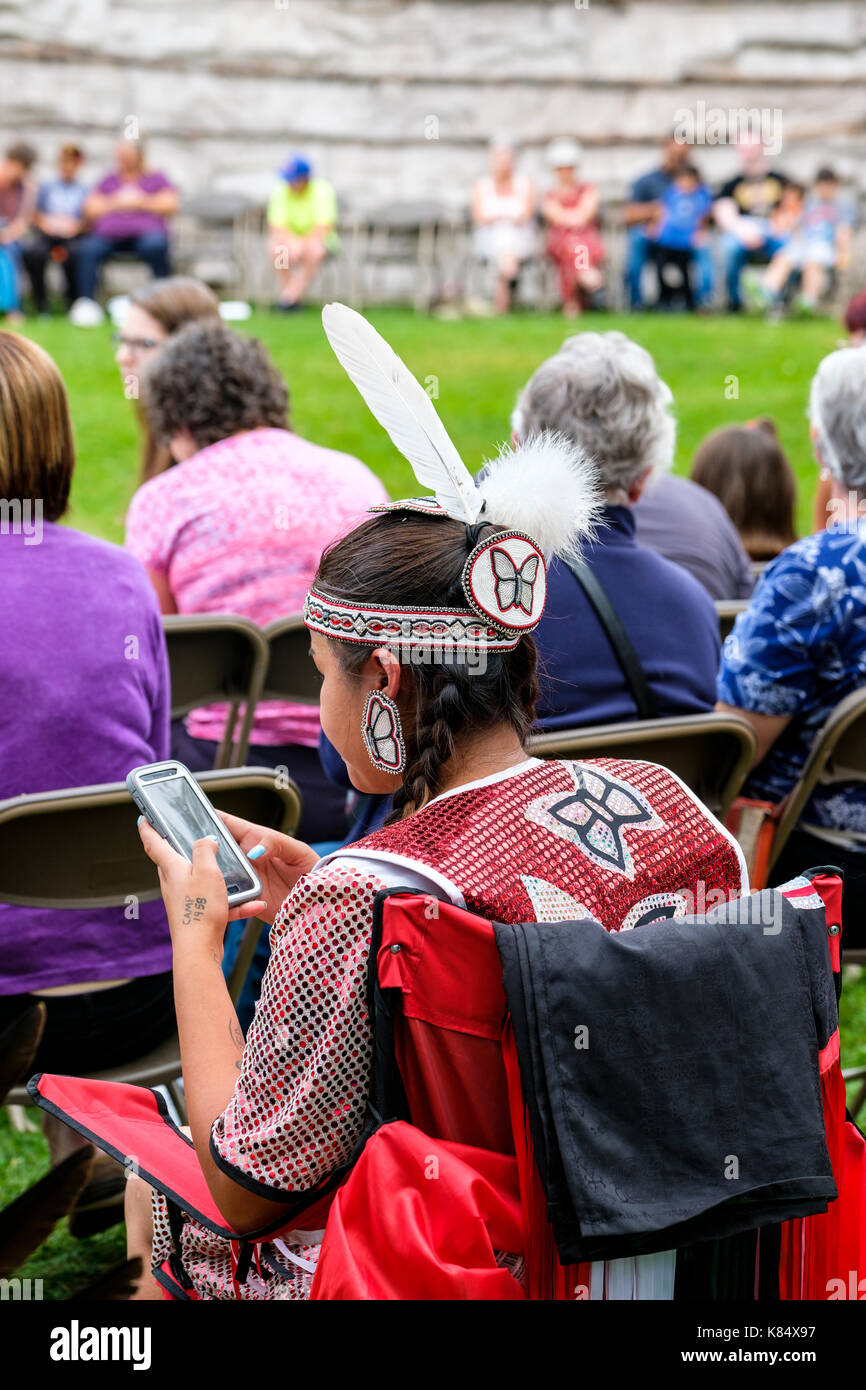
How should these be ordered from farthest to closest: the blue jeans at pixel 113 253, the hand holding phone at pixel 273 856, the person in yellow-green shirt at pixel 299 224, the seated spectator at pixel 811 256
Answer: the person in yellow-green shirt at pixel 299 224 < the seated spectator at pixel 811 256 < the blue jeans at pixel 113 253 < the hand holding phone at pixel 273 856

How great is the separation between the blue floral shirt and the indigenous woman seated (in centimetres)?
102

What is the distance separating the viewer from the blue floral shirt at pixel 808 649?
2.82 m

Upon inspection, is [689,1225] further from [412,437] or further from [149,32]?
[149,32]

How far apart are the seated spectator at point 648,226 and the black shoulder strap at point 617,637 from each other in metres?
13.0

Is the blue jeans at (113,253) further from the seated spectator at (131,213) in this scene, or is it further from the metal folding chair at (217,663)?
the metal folding chair at (217,663)

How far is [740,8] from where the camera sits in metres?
18.5

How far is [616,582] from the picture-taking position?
271 cm

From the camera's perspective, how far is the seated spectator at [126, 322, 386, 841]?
11.5 ft

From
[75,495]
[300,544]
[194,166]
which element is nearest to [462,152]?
[194,166]

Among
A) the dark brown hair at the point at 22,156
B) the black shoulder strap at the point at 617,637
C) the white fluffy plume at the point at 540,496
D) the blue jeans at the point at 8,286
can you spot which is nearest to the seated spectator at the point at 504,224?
the dark brown hair at the point at 22,156

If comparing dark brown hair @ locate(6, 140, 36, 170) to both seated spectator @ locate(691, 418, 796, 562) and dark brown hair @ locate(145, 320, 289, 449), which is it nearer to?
dark brown hair @ locate(145, 320, 289, 449)

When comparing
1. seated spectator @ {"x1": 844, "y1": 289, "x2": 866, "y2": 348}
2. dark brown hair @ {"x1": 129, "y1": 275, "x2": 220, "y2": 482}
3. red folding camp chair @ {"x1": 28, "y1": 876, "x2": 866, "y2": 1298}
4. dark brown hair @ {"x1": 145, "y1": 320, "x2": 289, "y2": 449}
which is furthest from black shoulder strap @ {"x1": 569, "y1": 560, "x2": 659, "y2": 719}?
seated spectator @ {"x1": 844, "y1": 289, "x2": 866, "y2": 348}

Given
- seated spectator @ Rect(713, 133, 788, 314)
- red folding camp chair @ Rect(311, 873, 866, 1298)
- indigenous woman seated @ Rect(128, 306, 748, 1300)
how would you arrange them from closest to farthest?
red folding camp chair @ Rect(311, 873, 866, 1298)
indigenous woman seated @ Rect(128, 306, 748, 1300)
seated spectator @ Rect(713, 133, 788, 314)

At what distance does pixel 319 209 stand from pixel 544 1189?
14504 millimetres
